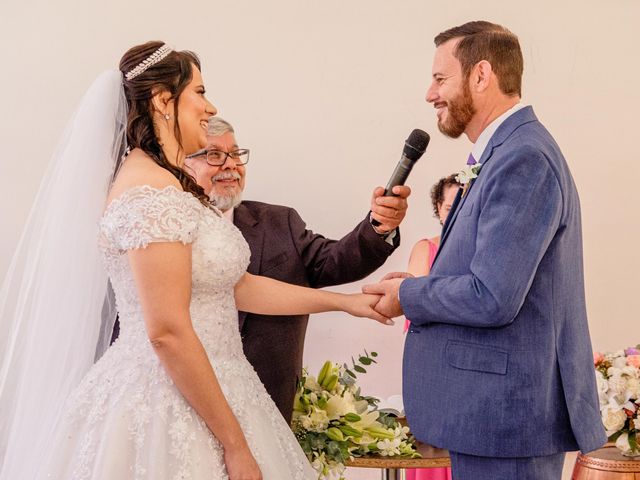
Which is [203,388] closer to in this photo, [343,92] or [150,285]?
[150,285]

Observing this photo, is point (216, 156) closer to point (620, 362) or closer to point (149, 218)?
point (149, 218)

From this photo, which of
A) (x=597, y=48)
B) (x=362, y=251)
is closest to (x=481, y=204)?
(x=362, y=251)

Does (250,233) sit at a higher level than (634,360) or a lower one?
higher

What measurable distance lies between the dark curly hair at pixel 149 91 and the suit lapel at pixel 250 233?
2.46ft

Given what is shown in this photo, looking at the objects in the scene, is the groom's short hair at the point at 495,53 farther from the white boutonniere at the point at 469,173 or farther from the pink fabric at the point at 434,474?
the pink fabric at the point at 434,474

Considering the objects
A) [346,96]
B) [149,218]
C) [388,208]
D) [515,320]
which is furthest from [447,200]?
[149,218]

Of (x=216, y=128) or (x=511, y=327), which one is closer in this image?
(x=511, y=327)

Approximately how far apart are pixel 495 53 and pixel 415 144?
0.33 m

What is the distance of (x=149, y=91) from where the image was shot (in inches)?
82.7

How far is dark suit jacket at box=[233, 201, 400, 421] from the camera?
9.12 feet

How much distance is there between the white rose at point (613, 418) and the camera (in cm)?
282

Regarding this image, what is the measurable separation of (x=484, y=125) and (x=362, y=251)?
0.78 meters

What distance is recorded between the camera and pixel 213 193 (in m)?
3.03

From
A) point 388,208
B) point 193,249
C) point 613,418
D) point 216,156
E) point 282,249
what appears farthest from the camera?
point 216,156
